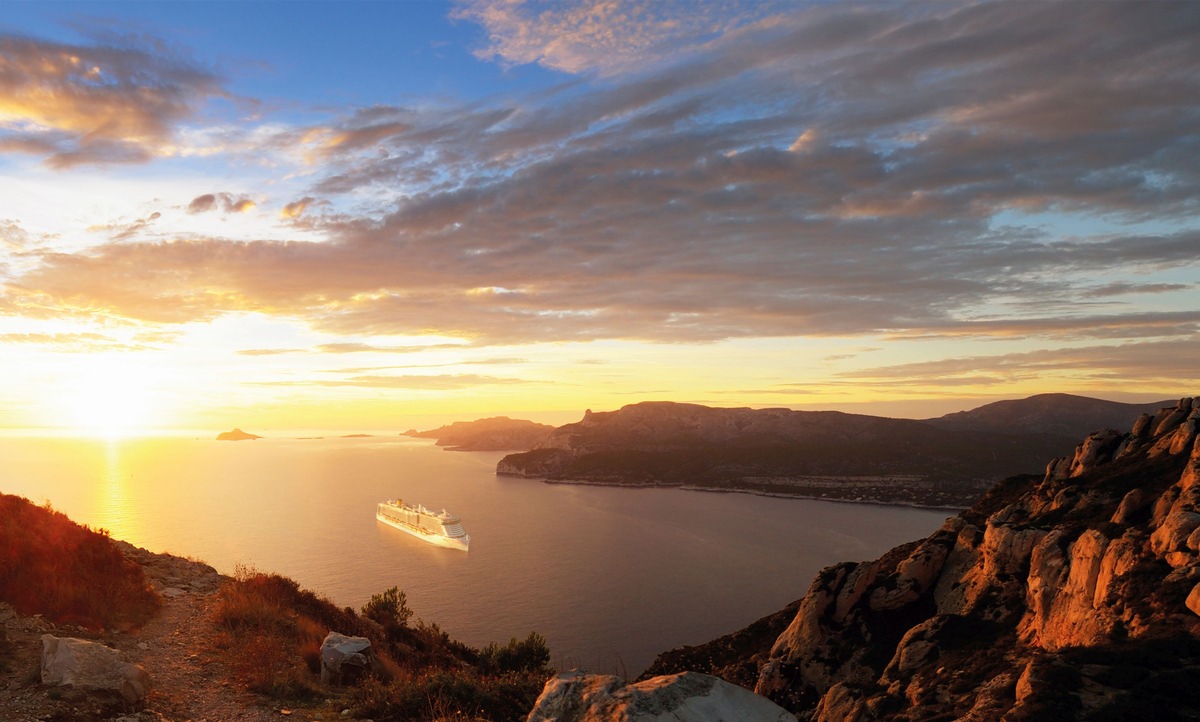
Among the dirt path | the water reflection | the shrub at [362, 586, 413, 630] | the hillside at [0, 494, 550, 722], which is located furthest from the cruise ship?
the dirt path

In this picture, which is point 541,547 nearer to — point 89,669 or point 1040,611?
point 1040,611

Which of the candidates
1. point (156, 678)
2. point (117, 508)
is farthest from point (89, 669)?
point (117, 508)

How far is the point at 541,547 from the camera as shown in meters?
100

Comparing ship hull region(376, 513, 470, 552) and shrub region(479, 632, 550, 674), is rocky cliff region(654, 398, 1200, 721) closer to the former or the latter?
shrub region(479, 632, 550, 674)

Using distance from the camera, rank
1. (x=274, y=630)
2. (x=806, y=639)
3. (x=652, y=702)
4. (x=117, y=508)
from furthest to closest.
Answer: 1. (x=117, y=508)
2. (x=806, y=639)
3. (x=274, y=630)
4. (x=652, y=702)

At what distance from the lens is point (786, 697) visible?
2011 centimetres

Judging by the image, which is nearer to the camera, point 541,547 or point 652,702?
point 652,702

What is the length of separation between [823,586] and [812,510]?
454 ft

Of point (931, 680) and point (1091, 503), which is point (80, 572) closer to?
point (931, 680)

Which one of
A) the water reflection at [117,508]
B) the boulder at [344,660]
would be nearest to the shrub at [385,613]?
the boulder at [344,660]

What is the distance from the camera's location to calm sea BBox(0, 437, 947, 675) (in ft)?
210

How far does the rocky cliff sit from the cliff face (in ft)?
0.15

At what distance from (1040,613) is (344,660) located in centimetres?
1864

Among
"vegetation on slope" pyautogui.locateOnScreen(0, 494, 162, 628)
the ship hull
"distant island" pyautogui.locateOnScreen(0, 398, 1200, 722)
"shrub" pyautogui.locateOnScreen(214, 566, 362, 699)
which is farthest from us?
the ship hull
